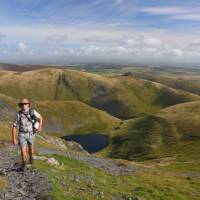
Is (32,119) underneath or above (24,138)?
above

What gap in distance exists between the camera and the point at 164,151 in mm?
190000

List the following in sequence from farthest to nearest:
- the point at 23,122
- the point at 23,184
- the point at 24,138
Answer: the point at 24,138
the point at 23,122
the point at 23,184

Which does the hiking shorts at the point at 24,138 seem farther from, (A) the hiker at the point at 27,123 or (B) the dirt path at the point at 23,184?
(B) the dirt path at the point at 23,184

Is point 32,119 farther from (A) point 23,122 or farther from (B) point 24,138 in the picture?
(B) point 24,138

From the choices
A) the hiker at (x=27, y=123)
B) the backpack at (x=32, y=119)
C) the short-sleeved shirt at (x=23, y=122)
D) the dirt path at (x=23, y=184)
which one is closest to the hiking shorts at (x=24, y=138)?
the hiker at (x=27, y=123)

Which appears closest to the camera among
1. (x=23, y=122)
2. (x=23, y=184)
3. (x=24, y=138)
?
(x=23, y=184)

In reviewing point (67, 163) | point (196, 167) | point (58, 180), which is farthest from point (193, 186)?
point (196, 167)

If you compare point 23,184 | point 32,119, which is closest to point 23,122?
point 32,119

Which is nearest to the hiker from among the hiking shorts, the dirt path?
the hiking shorts

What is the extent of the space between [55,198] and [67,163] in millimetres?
23346

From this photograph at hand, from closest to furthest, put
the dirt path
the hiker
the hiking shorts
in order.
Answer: the dirt path < the hiker < the hiking shorts

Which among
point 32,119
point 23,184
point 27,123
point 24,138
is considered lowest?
point 23,184

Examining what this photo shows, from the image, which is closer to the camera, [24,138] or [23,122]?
[23,122]

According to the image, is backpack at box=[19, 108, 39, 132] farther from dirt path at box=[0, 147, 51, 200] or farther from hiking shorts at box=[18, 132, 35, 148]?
dirt path at box=[0, 147, 51, 200]
